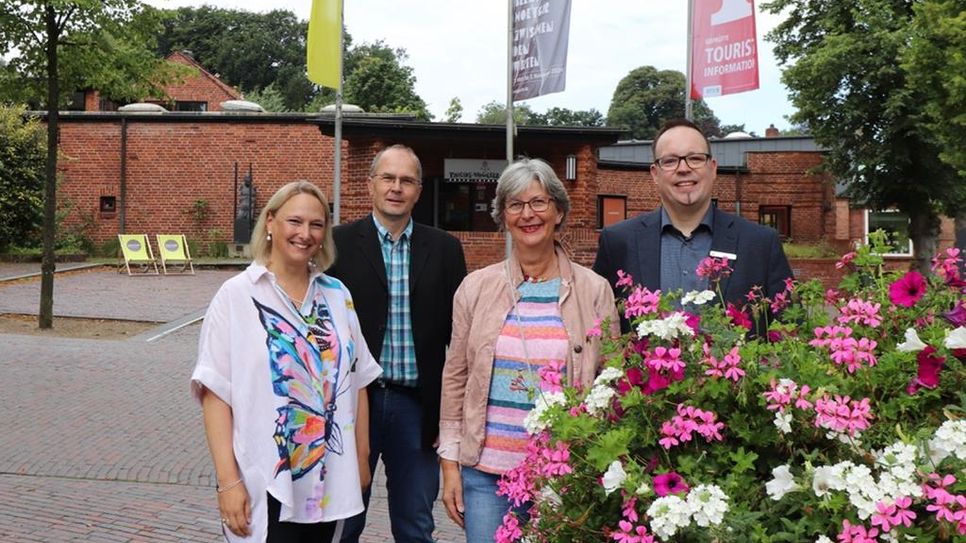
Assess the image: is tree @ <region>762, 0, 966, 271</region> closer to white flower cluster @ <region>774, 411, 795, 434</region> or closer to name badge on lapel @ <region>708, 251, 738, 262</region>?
name badge on lapel @ <region>708, 251, 738, 262</region>

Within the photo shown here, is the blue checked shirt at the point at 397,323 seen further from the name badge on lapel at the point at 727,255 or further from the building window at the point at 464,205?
the building window at the point at 464,205

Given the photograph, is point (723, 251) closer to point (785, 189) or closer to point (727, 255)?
point (727, 255)

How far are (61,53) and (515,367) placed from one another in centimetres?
1430

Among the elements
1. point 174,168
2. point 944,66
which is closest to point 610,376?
point 944,66

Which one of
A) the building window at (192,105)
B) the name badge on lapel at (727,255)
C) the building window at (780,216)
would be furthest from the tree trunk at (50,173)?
the building window at (192,105)

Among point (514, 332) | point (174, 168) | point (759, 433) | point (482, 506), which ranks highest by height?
point (174, 168)

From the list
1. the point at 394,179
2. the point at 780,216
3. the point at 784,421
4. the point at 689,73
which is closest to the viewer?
the point at 784,421

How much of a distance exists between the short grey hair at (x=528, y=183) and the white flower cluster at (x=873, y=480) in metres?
1.41

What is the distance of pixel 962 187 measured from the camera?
86.0ft

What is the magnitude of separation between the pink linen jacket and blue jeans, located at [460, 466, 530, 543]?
0.21 feet

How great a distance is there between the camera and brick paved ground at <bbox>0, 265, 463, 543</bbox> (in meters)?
5.30

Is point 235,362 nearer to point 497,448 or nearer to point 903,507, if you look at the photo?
point 497,448

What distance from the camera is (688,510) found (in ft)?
5.21

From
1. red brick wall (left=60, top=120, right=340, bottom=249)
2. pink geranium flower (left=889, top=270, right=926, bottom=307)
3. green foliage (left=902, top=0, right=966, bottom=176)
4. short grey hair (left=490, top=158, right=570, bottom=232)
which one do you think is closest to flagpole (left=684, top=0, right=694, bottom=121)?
green foliage (left=902, top=0, right=966, bottom=176)
